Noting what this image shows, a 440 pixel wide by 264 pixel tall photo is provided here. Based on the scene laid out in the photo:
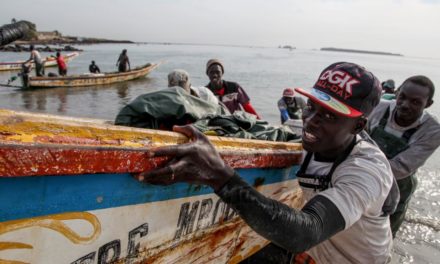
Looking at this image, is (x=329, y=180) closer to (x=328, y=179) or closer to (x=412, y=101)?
(x=328, y=179)

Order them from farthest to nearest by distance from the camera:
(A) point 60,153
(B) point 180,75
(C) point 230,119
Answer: (B) point 180,75, (C) point 230,119, (A) point 60,153

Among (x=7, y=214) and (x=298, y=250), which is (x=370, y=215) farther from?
(x=7, y=214)

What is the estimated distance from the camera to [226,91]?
5383mm

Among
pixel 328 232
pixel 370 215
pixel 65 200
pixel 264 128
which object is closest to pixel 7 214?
pixel 65 200

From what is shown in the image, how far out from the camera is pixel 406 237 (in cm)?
504

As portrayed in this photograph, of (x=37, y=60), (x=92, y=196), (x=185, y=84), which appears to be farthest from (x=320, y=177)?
(x=37, y=60)

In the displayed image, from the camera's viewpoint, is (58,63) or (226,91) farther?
(58,63)

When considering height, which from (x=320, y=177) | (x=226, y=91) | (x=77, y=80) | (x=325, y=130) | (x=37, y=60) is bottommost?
(x=77, y=80)

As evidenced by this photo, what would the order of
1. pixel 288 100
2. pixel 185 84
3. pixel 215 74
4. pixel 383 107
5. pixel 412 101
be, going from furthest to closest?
1. pixel 288 100
2. pixel 215 74
3. pixel 185 84
4. pixel 383 107
5. pixel 412 101

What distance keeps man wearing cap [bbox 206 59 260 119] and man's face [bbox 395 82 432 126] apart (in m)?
2.42

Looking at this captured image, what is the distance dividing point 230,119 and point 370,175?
1407mm

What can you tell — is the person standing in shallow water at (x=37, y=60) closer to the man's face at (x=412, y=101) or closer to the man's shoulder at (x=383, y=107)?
the man's shoulder at (x=383, y=107)

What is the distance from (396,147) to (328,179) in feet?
5.71

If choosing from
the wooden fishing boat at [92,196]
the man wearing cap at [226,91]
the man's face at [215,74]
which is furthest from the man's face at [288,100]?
the wooden fishing boat at [92,196]
